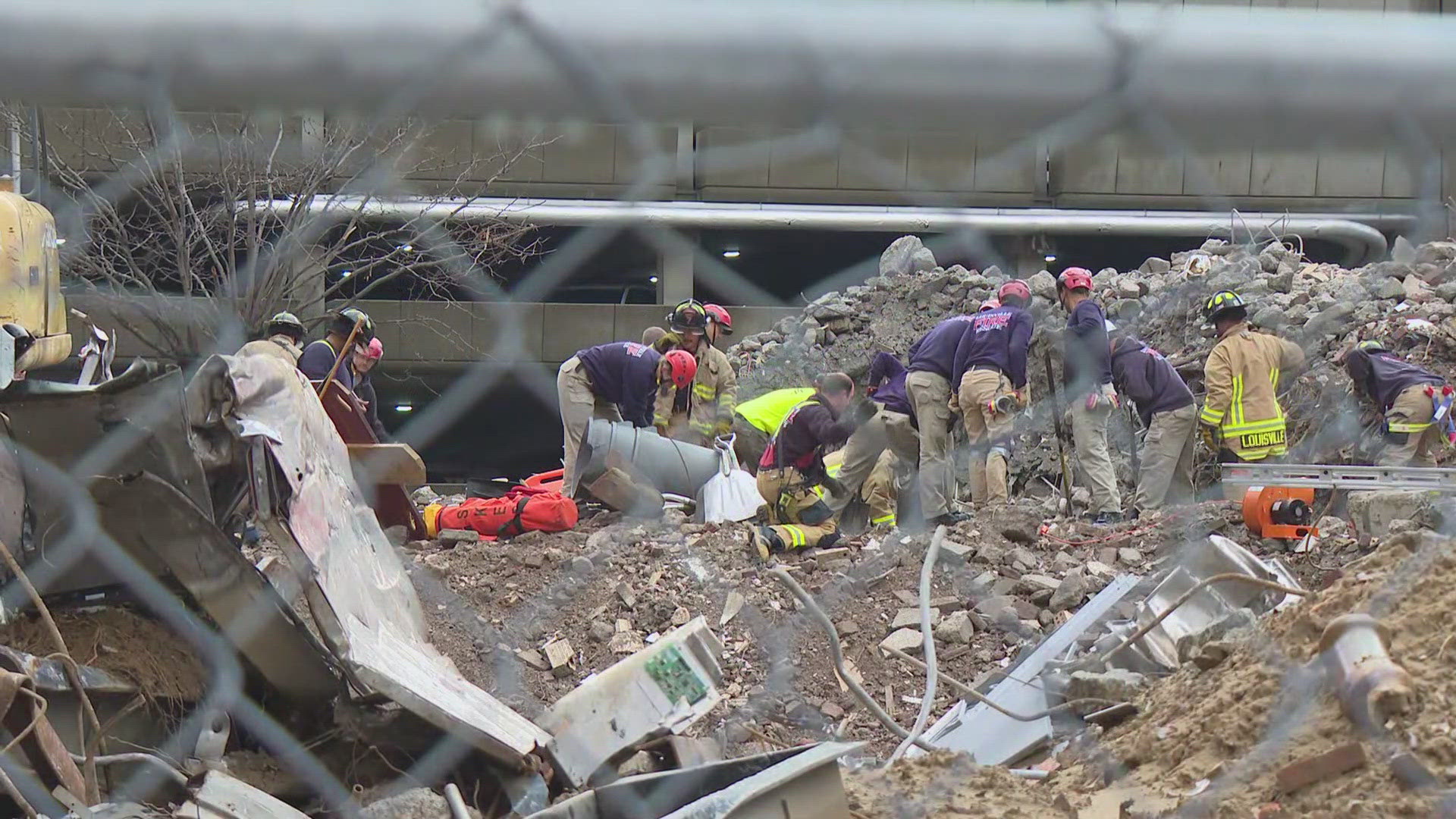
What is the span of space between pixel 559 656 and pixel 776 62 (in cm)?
448

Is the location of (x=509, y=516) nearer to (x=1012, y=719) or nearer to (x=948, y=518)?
(x=948, y=518)

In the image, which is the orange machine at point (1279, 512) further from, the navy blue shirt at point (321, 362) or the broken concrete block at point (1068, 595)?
the navy blue shirt at point (321, 362)

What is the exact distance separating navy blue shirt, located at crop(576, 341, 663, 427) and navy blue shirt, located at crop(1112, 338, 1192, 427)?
303cm

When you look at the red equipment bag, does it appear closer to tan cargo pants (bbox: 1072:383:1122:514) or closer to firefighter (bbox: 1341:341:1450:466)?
tan cargo pants (bbox: 1072:383:1122:514)

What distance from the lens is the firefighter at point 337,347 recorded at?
12.8ft

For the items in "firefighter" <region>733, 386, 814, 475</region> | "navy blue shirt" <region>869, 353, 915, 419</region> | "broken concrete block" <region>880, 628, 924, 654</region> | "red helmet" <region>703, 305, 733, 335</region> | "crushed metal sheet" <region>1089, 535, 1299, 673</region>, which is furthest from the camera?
"navy blue shirt" <region>869, 353, 915, 419</region>

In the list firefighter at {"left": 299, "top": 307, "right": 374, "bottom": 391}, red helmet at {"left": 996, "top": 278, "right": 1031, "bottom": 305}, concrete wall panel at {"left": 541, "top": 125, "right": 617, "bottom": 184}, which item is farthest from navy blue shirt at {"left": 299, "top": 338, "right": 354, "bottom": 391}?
red helmet at {"left": 996, "top": 278, "right": 1031, "bottom": 305}

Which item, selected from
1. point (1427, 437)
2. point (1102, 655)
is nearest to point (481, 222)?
point (1102, 655)

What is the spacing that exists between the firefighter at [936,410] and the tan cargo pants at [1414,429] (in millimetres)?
2529

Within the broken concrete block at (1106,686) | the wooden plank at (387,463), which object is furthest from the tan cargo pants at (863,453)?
the broken concrete block at (1106,686)

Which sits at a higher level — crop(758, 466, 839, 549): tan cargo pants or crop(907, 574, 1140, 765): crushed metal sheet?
crop(907, 574, 1140, 765): crushed metal sheet

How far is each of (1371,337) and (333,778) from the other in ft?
30.0

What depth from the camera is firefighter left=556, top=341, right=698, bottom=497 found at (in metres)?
7.38

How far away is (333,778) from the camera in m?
3.05
